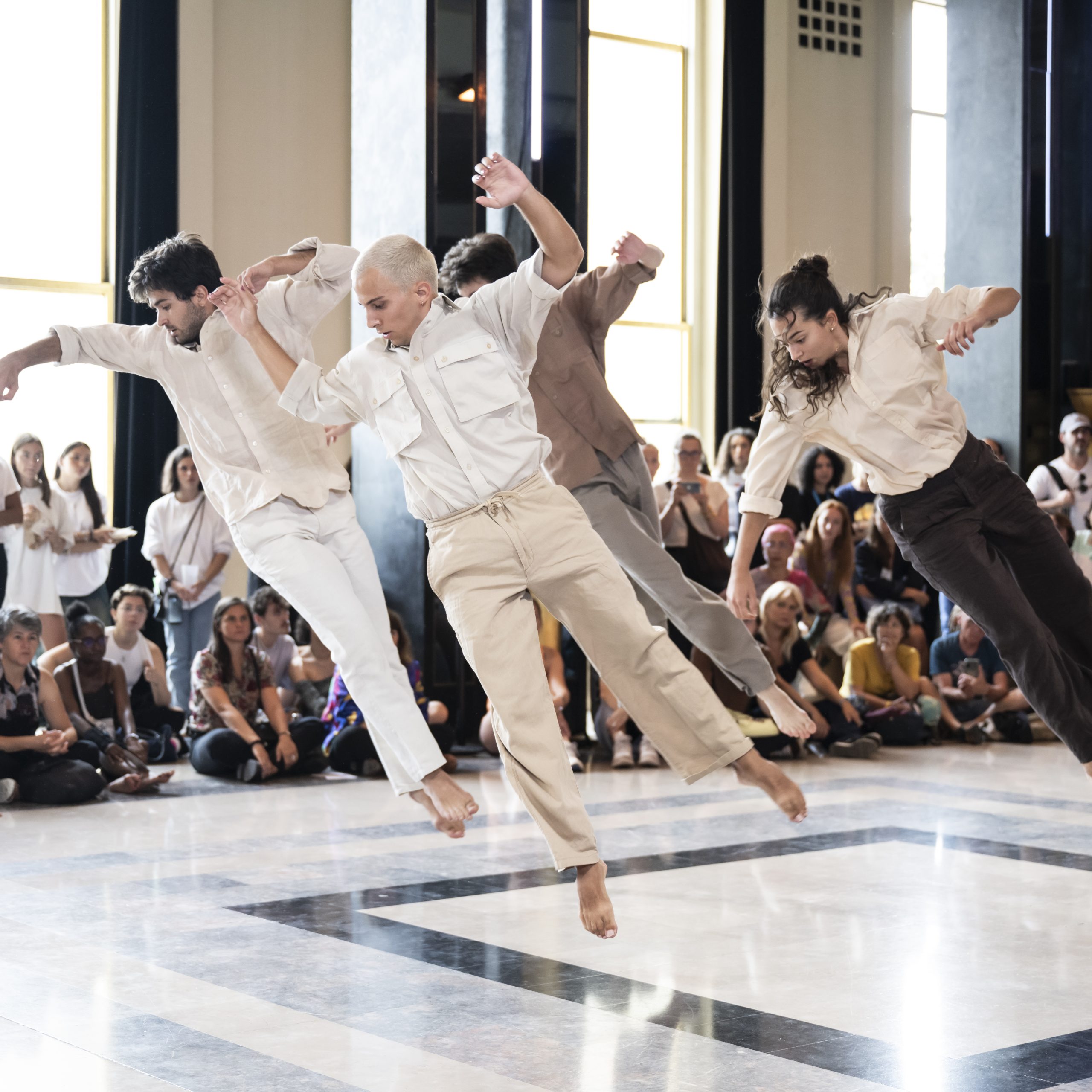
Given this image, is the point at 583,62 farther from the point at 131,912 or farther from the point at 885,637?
the point at 131,912

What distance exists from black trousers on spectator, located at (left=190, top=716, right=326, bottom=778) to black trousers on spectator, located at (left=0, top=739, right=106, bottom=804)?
2.28ft

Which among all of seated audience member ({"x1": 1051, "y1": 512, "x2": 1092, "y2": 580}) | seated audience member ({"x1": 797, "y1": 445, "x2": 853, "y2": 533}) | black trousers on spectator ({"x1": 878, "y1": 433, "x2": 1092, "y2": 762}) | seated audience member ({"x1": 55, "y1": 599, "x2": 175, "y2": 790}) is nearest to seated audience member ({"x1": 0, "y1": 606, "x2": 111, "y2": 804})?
seated audience member ({"x1": 55, "y1": 599, "x2": 175, "y2": 790})

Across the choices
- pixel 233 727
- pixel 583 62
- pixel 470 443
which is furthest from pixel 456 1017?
pixel 583 62

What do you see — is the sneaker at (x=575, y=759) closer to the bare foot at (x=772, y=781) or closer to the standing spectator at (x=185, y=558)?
the standing spectator at (x=185, y=558)

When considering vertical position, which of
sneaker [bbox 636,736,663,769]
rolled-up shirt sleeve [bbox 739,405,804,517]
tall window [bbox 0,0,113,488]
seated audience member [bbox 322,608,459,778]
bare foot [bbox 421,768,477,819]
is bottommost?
sneaker [bbox 636,736,663,769]

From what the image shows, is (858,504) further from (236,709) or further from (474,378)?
(474,378)

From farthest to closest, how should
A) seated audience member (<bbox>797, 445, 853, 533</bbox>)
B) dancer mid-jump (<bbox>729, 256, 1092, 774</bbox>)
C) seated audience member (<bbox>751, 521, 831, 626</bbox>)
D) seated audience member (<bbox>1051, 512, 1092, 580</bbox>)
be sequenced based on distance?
1. seated audience member (<bbox>797, 445, 853, 533</bbox>)
2. seated audience member (<bbox>1051, 512, 1092, 580</bbox>)
3. seated audience member (<bbox>751, 521, 831, 626</bbox>)
4. dancer mid-jump (<bbox>729, 256, 1092, 774</bbox>)

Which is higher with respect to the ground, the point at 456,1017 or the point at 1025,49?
→ the point at 1025,49

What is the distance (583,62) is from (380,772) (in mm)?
4012

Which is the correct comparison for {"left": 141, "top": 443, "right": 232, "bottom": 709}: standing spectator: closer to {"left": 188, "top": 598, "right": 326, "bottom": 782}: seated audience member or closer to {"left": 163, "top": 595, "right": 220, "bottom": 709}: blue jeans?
{"left": 163, "top": 595, "right": 220, "bottom": 709}: blue jeans

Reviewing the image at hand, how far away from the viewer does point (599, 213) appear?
11523 mm

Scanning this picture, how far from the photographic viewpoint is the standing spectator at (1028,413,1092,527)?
31.9 feet

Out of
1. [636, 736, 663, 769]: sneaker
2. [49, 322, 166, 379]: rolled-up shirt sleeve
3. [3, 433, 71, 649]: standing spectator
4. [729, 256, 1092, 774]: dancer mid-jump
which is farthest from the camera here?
[636, 736, 663, 769]: sneaker

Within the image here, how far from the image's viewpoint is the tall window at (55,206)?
9.14m
